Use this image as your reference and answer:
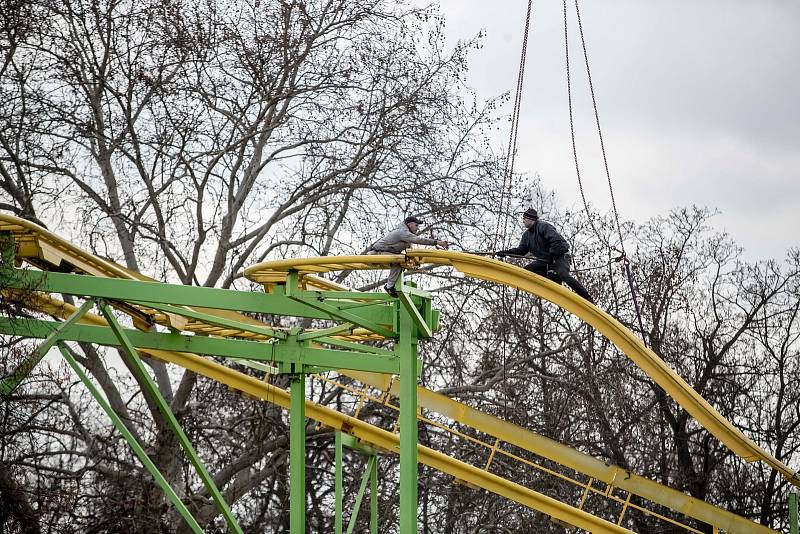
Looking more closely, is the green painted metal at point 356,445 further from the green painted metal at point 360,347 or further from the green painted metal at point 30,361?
the green painted metal at point 30,361

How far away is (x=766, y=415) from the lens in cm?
3284

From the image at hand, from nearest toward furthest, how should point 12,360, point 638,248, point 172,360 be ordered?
1. point 12,360
2. point 172,360
3. point 638,248

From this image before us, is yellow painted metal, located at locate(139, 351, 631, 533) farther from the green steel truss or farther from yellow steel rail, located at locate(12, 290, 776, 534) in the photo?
the green steel truss

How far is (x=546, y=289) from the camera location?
52.0 feet

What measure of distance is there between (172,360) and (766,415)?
2005 centimetres

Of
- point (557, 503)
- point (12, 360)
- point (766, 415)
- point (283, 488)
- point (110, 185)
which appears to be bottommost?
point (12, 360)

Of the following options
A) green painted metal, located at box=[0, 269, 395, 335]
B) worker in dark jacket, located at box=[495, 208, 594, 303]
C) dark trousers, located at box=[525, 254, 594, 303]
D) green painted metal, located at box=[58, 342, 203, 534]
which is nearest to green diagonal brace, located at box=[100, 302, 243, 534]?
green painted metal, located at box=[0, 269, 395, 335]

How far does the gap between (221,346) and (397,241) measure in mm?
2426

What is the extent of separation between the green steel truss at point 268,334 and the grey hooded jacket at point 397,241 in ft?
2.31

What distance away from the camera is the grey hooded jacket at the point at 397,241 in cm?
1530

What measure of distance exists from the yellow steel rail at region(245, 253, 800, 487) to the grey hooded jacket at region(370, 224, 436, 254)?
0.43 m

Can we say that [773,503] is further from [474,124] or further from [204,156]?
[204,156]

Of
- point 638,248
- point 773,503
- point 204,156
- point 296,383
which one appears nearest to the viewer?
point 296,383

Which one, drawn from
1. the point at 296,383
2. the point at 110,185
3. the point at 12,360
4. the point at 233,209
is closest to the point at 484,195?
the point at 233,209
